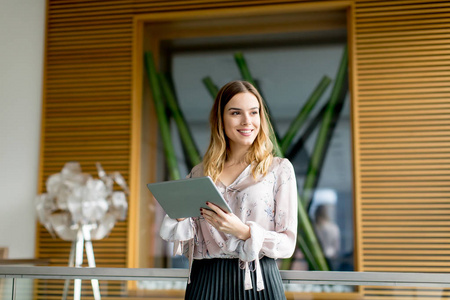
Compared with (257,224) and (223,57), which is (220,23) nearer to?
(223,57)

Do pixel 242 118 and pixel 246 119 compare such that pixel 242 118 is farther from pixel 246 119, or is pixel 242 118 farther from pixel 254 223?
pixel 254 223

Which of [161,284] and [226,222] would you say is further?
[161,284]

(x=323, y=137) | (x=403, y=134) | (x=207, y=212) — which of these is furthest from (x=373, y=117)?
(x=207, y=212)

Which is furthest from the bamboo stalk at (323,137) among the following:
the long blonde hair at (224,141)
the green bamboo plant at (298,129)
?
the long blonde hair at (224,141)

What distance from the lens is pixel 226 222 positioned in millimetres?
1832

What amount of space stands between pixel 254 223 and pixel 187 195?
0.25m

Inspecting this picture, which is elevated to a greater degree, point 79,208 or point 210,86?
point 210,86

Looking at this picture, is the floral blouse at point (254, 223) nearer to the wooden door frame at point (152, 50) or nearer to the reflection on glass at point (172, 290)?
the reflection on glass at point (172, 290)

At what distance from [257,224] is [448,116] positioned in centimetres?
318

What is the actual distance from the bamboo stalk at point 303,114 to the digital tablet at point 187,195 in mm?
2947

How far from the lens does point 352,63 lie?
4648 millimetres

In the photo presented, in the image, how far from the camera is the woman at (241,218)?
1895 millimetres

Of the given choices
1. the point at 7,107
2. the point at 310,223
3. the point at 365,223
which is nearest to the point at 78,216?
the point at 7,107

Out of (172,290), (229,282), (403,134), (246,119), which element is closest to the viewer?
(229,282)
